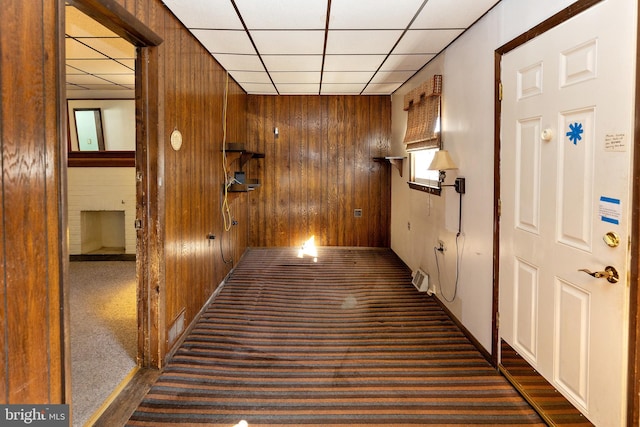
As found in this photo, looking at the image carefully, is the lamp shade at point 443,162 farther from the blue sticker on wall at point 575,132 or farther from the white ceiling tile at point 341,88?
the white ceiling tile at point 341,88

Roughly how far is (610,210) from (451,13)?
184cm

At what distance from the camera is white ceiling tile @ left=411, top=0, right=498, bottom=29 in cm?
261

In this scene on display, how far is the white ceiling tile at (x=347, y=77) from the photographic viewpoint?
4.71 m

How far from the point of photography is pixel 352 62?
4.19 metres

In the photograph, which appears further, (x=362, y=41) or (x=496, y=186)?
(x=362, y=41)

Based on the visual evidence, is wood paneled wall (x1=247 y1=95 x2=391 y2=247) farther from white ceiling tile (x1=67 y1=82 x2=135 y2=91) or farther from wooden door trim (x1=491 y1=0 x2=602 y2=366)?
wooden door trim (x1=491 y1=0 x2=602 y2=366)

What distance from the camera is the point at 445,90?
12.0ft

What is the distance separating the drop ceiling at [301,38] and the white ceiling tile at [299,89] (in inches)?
11.7

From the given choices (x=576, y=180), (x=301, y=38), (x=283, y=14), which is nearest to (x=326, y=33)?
(x=301, y=38)

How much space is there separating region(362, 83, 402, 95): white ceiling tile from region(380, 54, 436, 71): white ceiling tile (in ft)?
2.96

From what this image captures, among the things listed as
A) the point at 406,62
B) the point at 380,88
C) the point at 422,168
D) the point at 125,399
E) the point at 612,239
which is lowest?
the point at 125,399

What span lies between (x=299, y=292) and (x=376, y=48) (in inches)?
102

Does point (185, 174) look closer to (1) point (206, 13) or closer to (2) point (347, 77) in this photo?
(1) point (206, 13)

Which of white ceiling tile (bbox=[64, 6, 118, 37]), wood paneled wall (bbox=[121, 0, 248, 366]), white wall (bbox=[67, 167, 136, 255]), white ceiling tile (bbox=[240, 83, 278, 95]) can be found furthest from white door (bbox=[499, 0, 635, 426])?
white wall (bbox=[67, 167, 136, 255])
